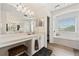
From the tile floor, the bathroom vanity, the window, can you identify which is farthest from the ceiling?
the tile floor

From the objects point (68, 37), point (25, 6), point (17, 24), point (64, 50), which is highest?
point (25, 6)

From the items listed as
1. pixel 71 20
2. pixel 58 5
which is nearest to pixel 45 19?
pixel 58 5

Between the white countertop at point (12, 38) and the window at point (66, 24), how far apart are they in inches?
17.3

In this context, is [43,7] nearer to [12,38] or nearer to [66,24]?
[66,24]

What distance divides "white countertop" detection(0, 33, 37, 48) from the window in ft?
1.44

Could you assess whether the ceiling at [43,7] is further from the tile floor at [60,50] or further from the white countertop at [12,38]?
the tile floor at [60,50]

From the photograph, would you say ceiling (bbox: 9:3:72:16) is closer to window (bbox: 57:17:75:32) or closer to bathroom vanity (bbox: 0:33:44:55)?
window (bbox: 57:17:75:32)

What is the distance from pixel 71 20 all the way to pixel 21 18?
764 millimetres

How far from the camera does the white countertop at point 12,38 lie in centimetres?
133

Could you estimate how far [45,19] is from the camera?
148cm

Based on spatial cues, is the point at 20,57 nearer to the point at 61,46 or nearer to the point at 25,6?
the point at 61,46

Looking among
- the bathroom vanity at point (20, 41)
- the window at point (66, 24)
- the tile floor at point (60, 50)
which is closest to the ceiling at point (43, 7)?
the window at point (66, 24)

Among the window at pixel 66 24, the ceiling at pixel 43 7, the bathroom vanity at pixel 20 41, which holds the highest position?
the ceiling at pixel 43 7

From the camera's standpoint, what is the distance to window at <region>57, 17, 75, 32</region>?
4.58 feet
